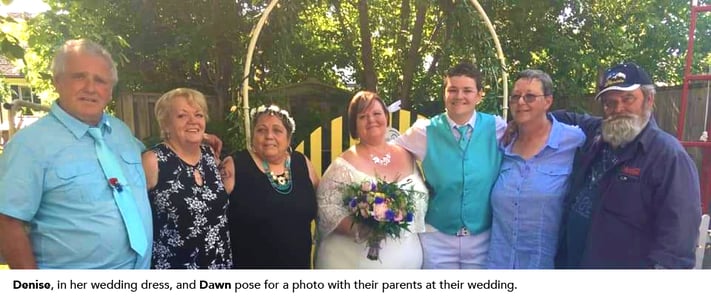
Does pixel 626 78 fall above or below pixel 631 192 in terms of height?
above

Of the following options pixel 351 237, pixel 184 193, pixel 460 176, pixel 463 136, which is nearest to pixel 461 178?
pixel 460 176

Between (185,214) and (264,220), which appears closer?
(185,214)

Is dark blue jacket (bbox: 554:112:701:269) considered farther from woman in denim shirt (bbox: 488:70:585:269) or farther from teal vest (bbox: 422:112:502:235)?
teal vest (bbox: 422:112:502:235)

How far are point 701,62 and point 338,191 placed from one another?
181 centimetres

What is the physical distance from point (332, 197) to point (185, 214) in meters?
0.53

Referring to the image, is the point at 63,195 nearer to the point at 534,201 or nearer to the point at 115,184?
the point at 115,184

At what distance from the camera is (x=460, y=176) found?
5.59 feet

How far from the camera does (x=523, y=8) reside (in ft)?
8.39

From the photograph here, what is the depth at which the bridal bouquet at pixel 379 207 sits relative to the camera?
159 centimetres

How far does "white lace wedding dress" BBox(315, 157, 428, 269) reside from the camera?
1.70 meters

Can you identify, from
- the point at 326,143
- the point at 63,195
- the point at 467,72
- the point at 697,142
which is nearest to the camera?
the point at 63,195

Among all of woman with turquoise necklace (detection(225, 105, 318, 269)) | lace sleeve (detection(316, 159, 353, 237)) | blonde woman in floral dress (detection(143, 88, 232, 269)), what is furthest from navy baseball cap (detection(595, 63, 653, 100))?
blonde woman in floral dress (detection(143, 88, 232, 269))

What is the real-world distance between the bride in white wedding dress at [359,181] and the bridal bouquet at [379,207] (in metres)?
0.03

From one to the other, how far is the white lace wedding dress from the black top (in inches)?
3.2
